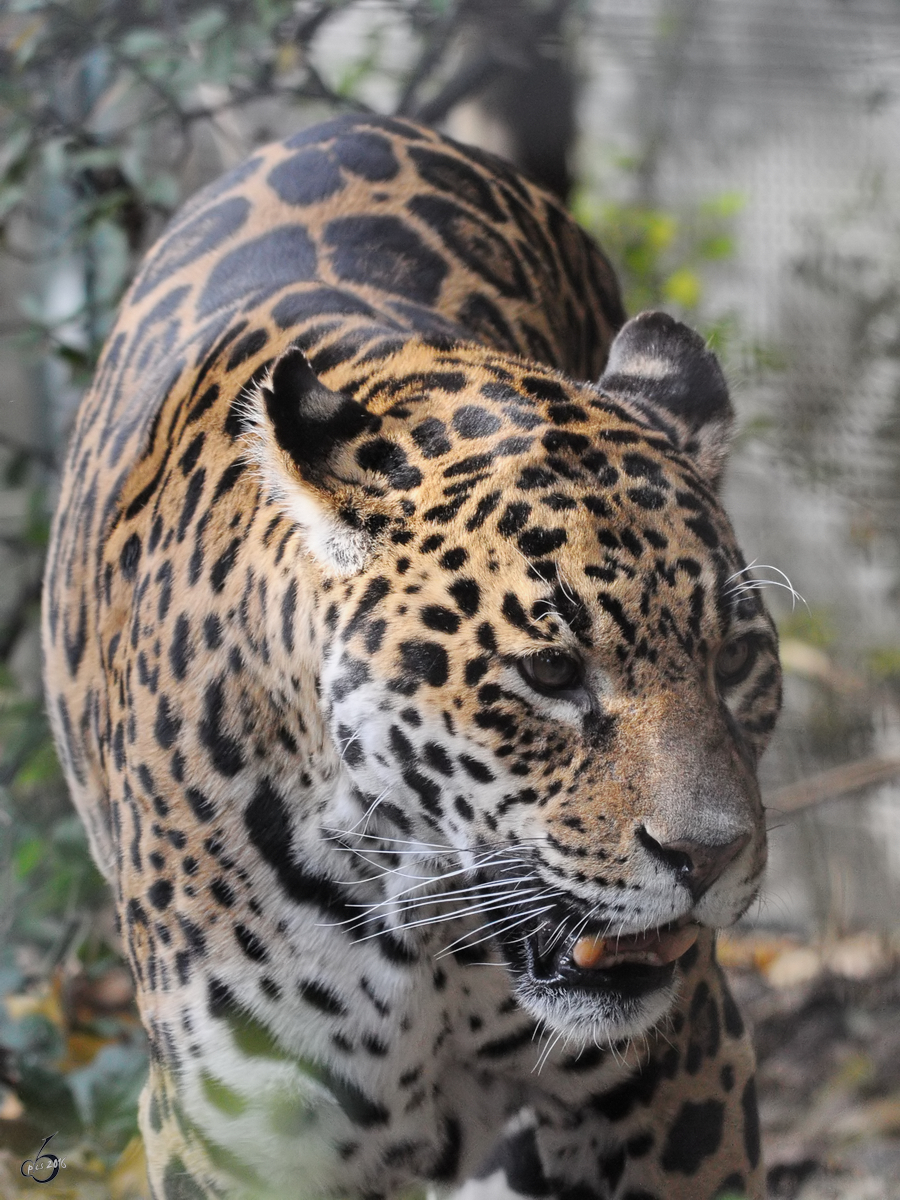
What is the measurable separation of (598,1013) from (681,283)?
349 centimetres

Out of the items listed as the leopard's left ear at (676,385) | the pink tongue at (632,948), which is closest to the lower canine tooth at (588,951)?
the pink tongue at (632,948)

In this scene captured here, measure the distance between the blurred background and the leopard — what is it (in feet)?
4.03

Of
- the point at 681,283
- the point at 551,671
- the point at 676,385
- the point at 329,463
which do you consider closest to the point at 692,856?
the point at 551,671

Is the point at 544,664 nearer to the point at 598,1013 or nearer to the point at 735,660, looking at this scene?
the point at 735,660

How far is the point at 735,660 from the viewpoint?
1958 mm

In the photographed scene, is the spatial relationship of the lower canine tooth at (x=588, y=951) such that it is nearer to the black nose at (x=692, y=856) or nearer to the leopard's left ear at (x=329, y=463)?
the black nose at (x=692, y=856)

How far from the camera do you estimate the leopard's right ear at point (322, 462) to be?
1.93 meters

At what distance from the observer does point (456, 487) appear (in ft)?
6.29

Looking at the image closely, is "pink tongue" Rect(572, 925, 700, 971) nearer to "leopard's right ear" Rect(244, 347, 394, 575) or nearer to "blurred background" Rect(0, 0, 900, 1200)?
"leopard's right ear" Rect(244, 347, 394, 575)

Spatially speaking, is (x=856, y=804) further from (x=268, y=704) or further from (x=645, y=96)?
(x=268, y=704)

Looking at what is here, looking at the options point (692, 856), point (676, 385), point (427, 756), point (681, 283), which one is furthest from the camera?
point (681, 283)

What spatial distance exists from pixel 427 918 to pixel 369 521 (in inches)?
24.4

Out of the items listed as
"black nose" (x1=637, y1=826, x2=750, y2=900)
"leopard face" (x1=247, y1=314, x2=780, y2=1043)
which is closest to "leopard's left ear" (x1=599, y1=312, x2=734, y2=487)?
"leopard face" (x1=247, y1=314, x2=780, y2=1043)

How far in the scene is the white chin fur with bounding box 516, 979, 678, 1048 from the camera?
1.99 metres
